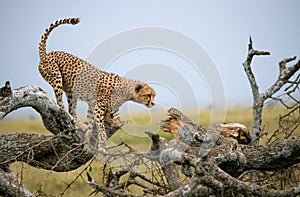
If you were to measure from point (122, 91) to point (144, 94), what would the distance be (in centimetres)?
23

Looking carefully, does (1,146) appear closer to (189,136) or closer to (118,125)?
(118,125)

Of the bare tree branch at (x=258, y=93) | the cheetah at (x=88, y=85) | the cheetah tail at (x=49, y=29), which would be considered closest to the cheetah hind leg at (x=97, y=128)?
the cheetah at (x=88, y=85)

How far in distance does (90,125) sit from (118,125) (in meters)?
0.31

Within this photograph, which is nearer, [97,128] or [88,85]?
[97,128]

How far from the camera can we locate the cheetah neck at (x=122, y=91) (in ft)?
16.7

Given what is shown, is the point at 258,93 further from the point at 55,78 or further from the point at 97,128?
the point at 55,78

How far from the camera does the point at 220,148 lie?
11.7 ft

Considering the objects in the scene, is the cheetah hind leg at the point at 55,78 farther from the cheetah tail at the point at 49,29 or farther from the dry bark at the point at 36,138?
the dry bark at the point at 36,138

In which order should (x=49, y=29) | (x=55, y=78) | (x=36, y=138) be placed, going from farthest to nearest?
(x=49, y=29) → (x=55, y=78) → (x=36, y=138)

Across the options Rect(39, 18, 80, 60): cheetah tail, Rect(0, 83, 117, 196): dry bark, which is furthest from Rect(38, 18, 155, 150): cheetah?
Rect(0, 83, 117, 196): dry bark

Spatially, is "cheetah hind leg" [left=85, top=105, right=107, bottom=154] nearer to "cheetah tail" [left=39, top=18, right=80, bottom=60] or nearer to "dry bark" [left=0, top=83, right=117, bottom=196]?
"dry bark" [left=0, top=83, right=117, bottom=196]

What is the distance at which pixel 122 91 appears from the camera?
513cm

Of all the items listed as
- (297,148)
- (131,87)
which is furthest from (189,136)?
(131,87)

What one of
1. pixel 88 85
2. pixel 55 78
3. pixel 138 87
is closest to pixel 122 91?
pixel 138 87
